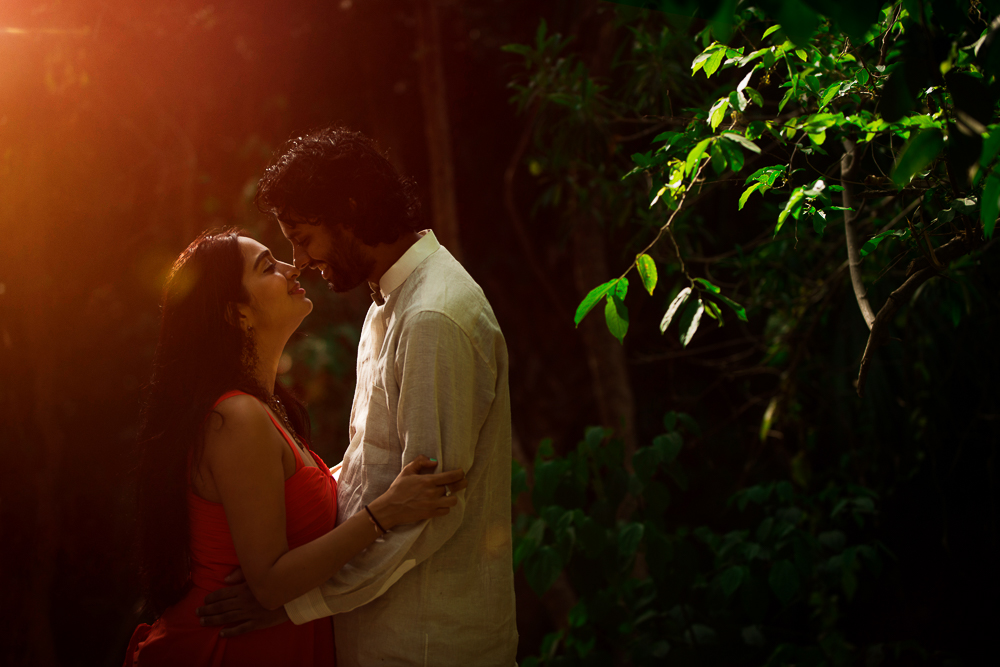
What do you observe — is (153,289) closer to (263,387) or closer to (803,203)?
(263,387)

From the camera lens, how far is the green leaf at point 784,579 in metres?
1.64

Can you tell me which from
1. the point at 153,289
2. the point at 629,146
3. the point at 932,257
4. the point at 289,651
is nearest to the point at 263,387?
the point at 289,651

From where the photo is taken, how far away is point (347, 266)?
128 cm

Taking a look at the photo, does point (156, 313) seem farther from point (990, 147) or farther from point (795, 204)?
point (990, 147)

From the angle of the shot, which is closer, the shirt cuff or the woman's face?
the shirt cuff

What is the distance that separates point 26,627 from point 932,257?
2718mm

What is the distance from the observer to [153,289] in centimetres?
297

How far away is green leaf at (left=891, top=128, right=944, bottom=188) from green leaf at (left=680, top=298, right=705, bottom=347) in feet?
1.91

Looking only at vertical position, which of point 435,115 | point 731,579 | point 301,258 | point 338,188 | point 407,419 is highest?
point 435,115

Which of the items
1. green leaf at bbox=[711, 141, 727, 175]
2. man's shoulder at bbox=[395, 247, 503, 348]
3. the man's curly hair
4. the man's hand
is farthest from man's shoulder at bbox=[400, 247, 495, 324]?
the man's hand

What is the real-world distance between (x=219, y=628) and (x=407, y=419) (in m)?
0.56

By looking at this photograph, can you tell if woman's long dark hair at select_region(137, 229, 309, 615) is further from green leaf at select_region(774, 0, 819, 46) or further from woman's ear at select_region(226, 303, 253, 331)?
green leaf at select_region(774, 0, 819, 46)

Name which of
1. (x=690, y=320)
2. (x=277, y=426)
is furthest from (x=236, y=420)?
(x=690, y=320)

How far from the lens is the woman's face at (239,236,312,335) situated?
135 cm
